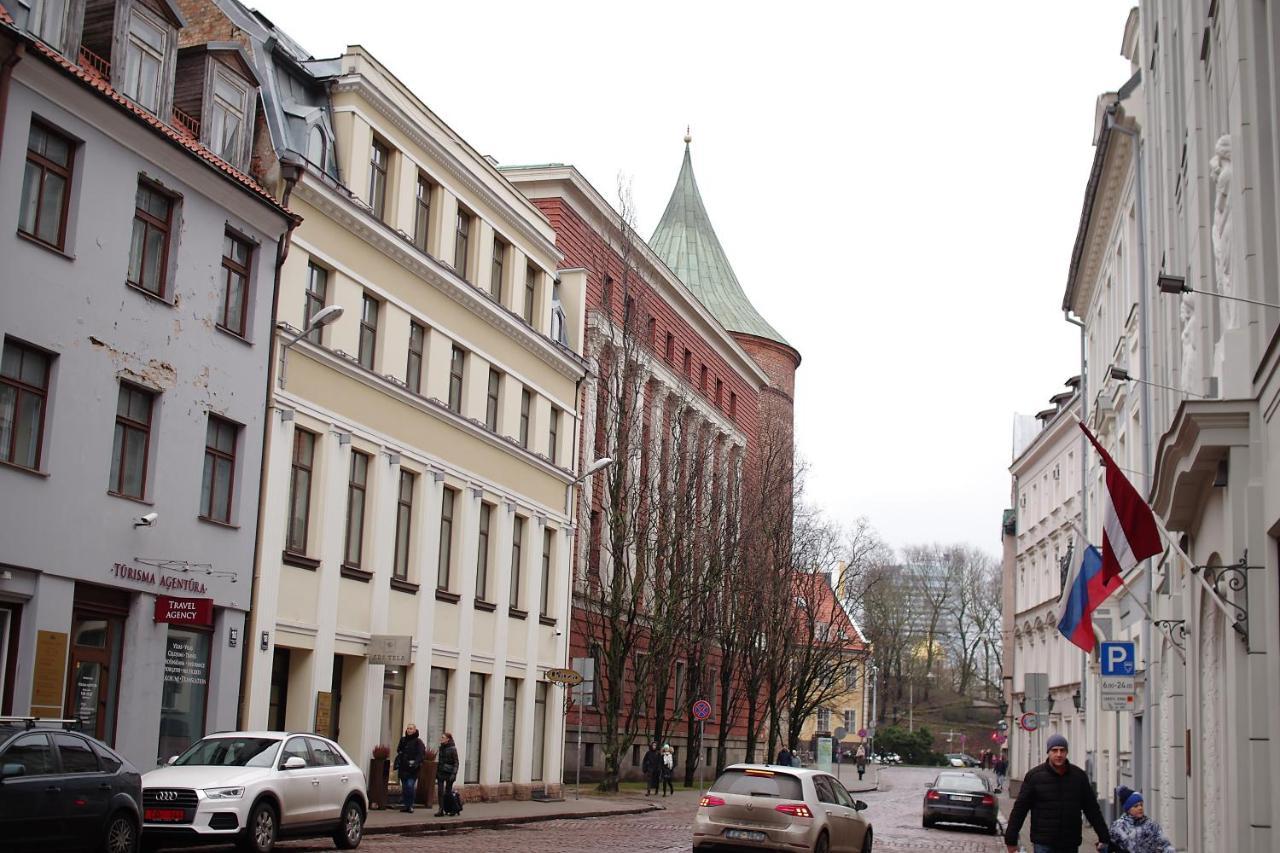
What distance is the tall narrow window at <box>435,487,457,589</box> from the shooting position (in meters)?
35.1

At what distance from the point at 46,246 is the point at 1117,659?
56.3ft

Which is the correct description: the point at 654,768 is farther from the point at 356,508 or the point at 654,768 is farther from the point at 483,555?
the point at 356,508

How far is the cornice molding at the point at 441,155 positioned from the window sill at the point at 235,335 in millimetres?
6930

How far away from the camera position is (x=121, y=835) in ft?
54.1

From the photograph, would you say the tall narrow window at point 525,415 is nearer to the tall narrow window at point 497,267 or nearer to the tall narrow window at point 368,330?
the tall narrow window at point 497,267

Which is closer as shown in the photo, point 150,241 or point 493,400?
point 150,241

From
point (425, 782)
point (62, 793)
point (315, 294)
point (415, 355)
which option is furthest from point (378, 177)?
point (62, 793)

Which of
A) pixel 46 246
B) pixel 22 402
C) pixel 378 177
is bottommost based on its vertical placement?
pixel 22 402

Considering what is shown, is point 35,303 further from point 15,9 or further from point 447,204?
point 447,204

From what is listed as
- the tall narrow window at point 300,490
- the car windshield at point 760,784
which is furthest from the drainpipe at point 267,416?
the car windshield at point 760,784

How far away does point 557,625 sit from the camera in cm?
4209

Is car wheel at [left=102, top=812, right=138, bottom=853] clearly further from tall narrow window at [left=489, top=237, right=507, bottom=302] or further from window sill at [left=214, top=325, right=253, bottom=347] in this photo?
tall narrow window at [left=489, top=237, right=507, bottom=302]

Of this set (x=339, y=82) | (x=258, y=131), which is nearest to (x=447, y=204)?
(x=339, y=82)

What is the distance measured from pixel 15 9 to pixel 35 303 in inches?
166
